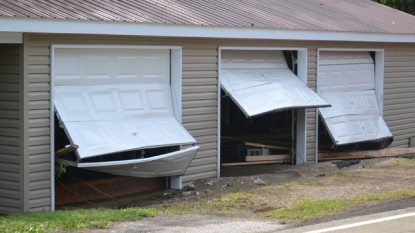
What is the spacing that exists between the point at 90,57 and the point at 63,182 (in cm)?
221

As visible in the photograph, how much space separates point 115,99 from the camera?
13.0 metres

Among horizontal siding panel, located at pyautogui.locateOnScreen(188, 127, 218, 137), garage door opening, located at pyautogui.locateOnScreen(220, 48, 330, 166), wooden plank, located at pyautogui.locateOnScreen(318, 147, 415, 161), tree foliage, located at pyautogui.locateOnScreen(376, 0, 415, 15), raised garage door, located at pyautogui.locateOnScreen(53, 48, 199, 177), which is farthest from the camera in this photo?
tree foliage, located at pyautogui.locateOnScreen(376, 0, 415, 15)

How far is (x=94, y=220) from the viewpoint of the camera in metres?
9.88

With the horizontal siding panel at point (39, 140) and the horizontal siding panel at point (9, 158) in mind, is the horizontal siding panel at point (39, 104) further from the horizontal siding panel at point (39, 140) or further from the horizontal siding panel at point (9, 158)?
the horizontal siding panel at point (9, 158)

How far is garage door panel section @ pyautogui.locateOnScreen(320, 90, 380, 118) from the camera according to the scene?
17641 millimetres

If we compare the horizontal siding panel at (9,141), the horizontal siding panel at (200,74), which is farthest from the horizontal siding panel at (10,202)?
the horizontal siding panel at (200,74)

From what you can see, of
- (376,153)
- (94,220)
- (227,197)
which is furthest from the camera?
(376,153)

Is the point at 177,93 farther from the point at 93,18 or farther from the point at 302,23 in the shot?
the point at 302,23

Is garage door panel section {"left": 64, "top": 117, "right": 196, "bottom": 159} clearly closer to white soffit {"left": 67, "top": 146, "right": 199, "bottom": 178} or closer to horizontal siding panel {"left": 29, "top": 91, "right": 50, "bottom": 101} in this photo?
white soffit {"left": 67, "top": 146, "right": 199, "bottom": 178}

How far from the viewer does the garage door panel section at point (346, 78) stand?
57.8 ft

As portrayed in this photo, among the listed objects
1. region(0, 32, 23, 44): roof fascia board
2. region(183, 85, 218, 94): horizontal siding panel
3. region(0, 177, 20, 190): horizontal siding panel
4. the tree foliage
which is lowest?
region(0, 177, 20, 190): horizontal siding panel

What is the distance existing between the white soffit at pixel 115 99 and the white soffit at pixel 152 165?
0.22 m

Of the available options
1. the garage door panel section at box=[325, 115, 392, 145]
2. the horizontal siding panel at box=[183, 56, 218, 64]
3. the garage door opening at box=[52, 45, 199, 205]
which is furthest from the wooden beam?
the garage door panel section at box=[325, 115, 392, 145]

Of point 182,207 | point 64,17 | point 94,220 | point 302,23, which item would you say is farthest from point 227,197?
point 302,23
